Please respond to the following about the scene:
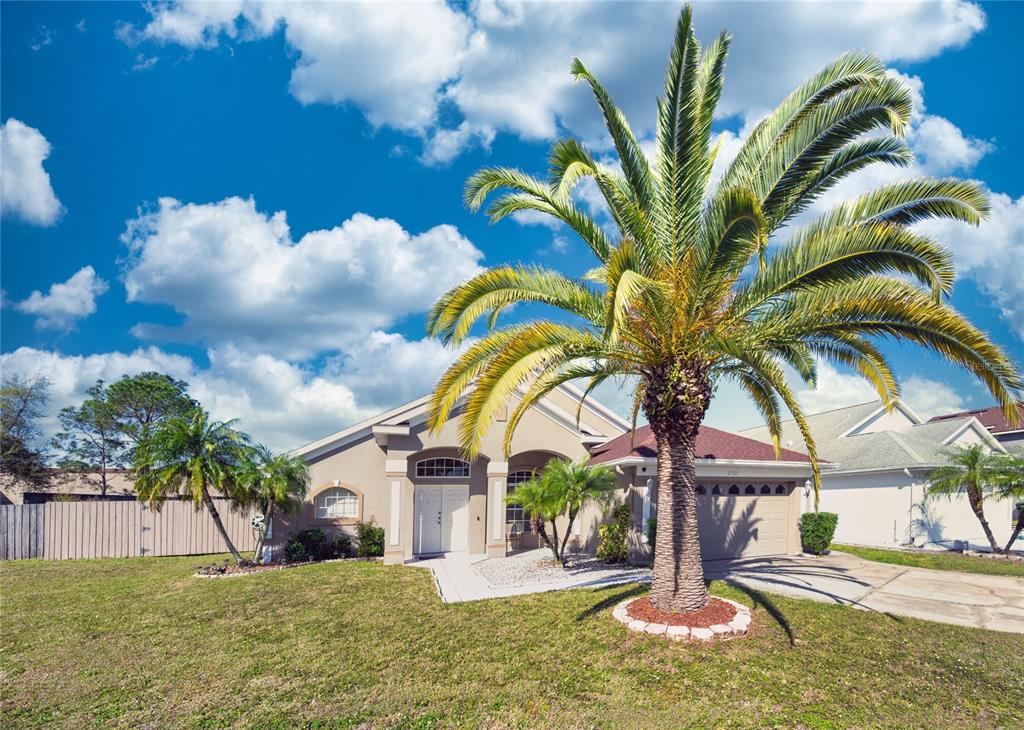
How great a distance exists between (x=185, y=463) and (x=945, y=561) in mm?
20451

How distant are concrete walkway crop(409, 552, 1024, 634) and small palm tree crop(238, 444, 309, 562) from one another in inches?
153

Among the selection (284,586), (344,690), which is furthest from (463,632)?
(284,586)

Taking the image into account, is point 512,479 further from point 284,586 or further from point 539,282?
point 539,282

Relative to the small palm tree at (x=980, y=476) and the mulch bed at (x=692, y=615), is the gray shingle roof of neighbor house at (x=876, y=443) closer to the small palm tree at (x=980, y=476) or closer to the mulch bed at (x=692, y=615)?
the small palm tree at (x=980, y=476)

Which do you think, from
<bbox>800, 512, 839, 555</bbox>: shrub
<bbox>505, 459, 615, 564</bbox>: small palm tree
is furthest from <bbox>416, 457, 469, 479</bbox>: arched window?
<bbox>800, 512, 839, 555</bbox>: shrub

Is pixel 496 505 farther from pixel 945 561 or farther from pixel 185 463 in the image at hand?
pixel 945 561

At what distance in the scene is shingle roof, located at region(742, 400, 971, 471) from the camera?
754 inches

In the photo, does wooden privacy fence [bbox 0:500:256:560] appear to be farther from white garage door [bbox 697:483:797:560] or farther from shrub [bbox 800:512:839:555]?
shrub [bbox 800:512:839:555]

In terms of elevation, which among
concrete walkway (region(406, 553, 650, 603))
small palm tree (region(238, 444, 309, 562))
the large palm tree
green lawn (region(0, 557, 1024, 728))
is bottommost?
concrete walkway (region(406, 553, 650, 603))

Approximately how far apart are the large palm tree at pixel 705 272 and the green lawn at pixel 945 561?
8.70 m

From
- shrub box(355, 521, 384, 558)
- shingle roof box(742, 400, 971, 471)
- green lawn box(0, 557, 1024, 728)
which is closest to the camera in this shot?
green lawn box(0, 557, 1024, 728)

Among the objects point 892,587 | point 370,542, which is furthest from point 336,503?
point 892,587

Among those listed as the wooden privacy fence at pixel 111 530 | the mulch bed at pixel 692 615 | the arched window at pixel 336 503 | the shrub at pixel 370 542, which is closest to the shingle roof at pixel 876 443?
the mulch bed at pixel 692 615

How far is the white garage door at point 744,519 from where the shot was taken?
14469 mm
